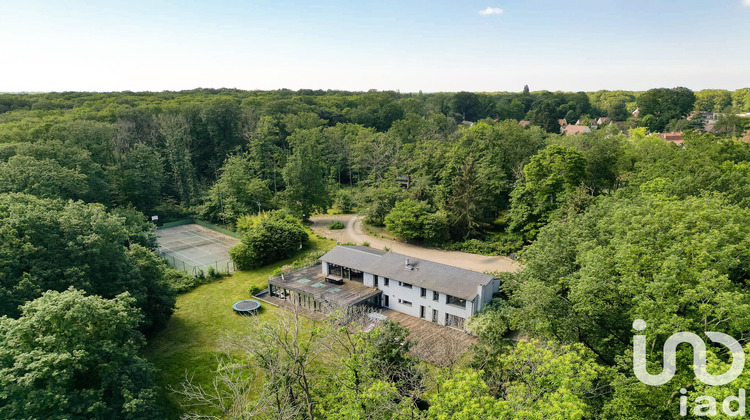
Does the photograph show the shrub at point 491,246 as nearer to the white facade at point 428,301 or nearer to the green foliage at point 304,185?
the white facade at point 428,301

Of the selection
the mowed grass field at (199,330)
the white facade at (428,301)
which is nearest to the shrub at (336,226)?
the mowed grass field at (199,330)

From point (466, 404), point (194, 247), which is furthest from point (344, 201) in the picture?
point (466, 404)

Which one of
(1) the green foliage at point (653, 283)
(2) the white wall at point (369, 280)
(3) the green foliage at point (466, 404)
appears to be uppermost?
(1) the green foliage at point (653, 283)

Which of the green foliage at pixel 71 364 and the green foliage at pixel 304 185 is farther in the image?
the green foliage at pixel 304 185

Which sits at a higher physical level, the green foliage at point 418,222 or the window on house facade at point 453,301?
the green foliage at point 418,222

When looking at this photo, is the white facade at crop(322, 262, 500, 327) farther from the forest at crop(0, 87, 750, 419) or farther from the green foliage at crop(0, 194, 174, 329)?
the green foliage at crop(0, 194, 174, 329)

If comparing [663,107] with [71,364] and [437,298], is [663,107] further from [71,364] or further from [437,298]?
[71,364]

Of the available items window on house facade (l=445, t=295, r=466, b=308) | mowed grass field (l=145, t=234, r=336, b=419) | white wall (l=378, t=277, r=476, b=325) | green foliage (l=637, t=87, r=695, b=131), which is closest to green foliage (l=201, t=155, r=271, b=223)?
mowed grass field (l=145, t=234, r=336, b=419)
